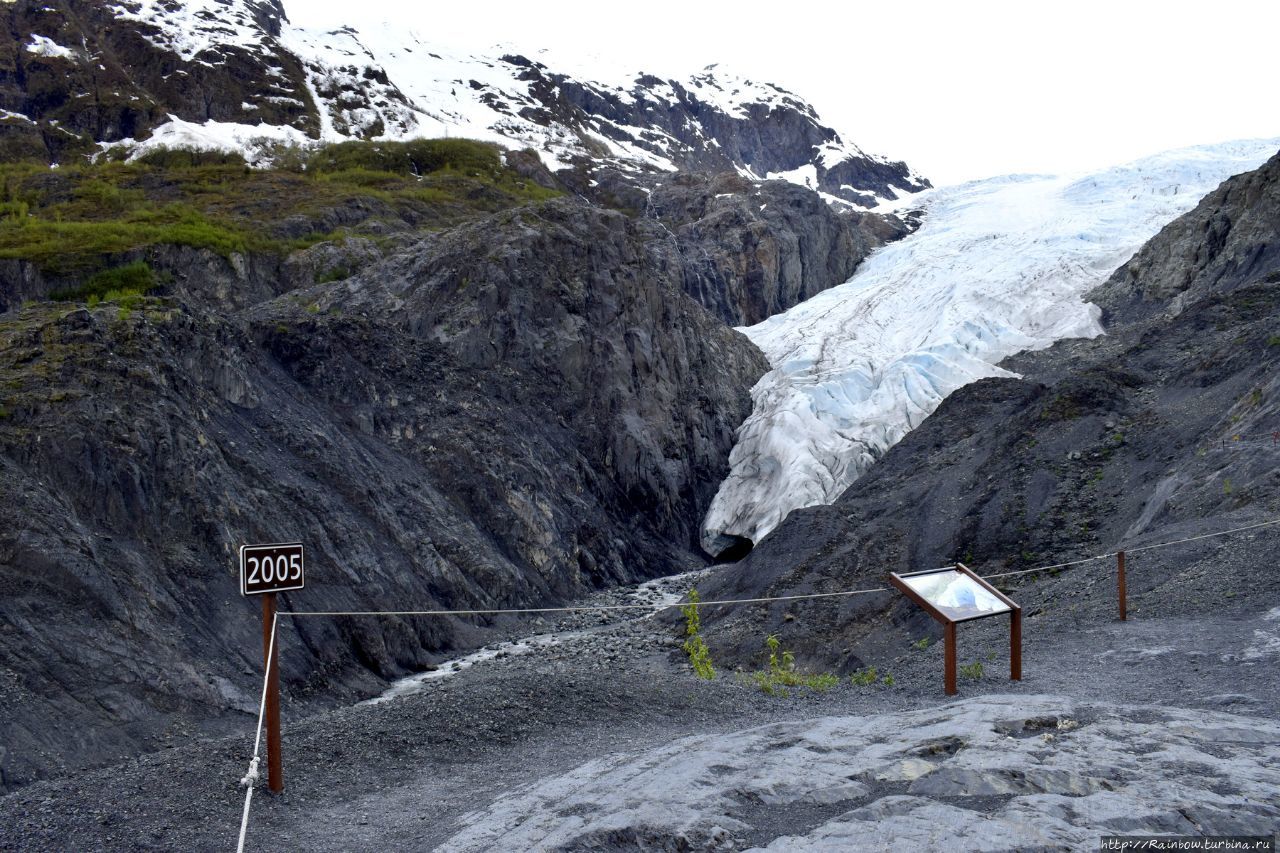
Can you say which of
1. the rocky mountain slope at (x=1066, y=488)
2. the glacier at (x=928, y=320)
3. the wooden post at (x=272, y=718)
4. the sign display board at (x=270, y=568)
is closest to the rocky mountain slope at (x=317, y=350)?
the glacier at (x=928, y=320)

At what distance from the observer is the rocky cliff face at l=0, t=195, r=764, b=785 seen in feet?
38.9

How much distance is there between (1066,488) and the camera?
17250 millimetres

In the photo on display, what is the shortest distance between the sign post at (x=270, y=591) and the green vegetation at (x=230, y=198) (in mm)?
25537

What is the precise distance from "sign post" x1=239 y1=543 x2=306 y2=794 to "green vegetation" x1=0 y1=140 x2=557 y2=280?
25537 millimetres

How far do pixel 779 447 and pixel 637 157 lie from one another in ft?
Answer: 140

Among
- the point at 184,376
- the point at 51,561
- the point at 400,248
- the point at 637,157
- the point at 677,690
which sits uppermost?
the point at 637,157

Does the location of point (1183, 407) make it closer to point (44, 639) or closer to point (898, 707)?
point (898, 707)

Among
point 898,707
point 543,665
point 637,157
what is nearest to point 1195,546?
point 898,707

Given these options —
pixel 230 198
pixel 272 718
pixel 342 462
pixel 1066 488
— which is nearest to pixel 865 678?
pixel 272 718

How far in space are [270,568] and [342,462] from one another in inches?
546

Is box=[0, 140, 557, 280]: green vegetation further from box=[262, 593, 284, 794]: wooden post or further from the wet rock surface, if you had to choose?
the wet rock surface

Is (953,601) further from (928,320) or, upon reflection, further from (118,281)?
(928,320)

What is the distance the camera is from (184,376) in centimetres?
1731

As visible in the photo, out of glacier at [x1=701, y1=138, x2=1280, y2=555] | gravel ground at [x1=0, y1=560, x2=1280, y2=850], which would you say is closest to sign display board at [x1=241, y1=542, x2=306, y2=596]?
gravel ground at [x1=0, y1=560, x2=1280, y2=850]
